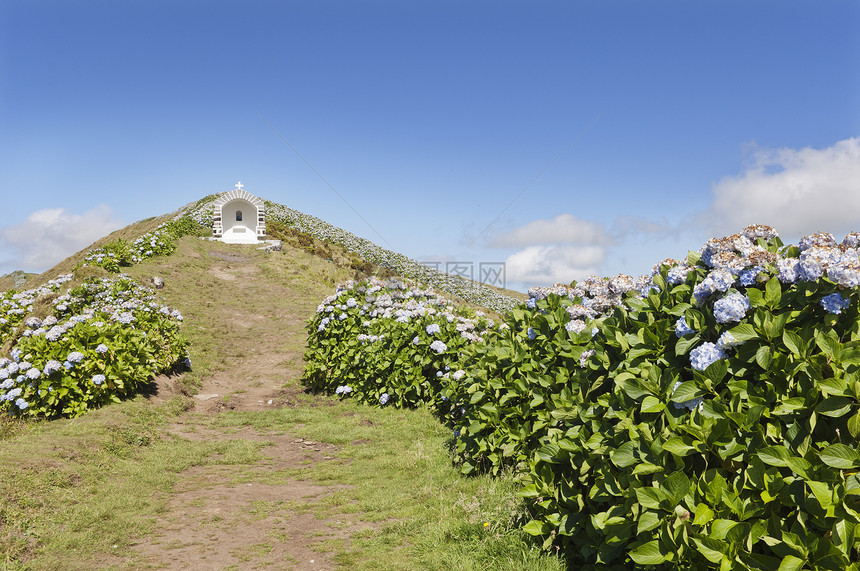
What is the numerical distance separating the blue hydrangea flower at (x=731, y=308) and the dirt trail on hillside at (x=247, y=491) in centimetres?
353

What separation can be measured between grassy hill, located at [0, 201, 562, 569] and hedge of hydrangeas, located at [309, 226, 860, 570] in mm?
859

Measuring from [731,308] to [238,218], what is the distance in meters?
35.4

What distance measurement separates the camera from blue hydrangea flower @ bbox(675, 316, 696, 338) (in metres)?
3.00

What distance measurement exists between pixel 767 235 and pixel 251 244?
31612 mm

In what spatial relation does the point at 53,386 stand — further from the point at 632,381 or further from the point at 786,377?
the point at 786,377

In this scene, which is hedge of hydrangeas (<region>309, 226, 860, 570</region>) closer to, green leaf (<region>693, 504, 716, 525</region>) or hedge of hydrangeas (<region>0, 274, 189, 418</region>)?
green leaf (<region>693, 504, 716, 525</region>)

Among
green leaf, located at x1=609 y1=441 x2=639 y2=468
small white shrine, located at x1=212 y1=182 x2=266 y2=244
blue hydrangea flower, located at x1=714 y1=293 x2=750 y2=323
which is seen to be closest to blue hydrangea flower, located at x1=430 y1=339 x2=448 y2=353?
green leaf, located at x1=609 y1=441 x2=639 y2=468

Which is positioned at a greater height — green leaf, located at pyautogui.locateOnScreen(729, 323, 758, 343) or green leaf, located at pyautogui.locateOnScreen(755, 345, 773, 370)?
green leaf, located at pyautogui.locateOnScreen(729, 323, 758, 343)

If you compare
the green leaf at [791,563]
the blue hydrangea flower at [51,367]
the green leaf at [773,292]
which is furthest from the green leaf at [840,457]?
the blue hydrangea flower at [51,367]

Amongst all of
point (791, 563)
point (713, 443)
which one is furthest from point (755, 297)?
point (791, 563)

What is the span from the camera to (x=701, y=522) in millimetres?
2414

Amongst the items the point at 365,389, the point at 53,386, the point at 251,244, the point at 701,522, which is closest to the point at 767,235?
the point at 701,522

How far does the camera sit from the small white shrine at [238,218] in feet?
107

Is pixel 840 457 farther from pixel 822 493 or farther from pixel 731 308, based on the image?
pixel 731 308
